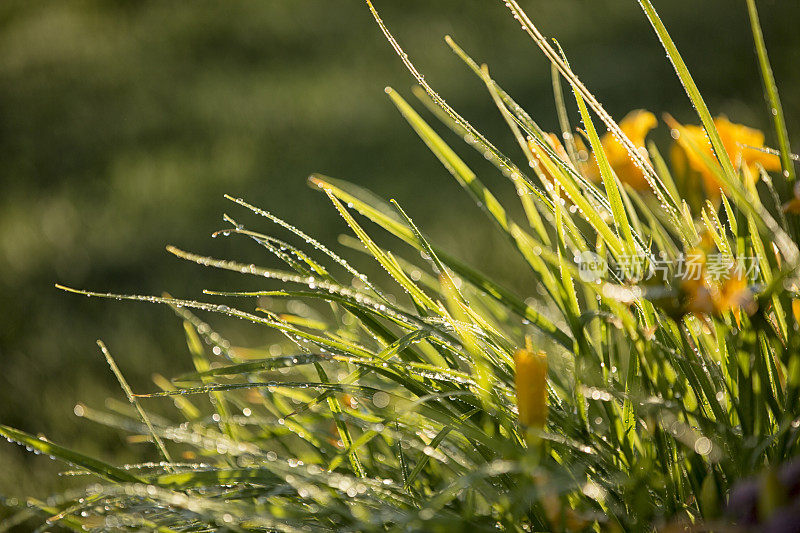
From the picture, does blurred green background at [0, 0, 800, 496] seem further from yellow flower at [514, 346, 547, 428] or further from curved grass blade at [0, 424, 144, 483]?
yellow flower at [514, 346, 547, 428]

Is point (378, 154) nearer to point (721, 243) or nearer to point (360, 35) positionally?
point (360, 35)

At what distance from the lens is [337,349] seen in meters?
0.70

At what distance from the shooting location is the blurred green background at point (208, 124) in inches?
66.5

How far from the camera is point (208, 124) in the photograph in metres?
2.72

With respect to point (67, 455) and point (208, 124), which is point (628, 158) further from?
point (208, 124)

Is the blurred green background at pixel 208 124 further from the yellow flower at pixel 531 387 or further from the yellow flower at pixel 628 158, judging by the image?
the yellow flower at pixel 531 387

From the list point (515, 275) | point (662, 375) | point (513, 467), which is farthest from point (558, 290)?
point (515, 275)

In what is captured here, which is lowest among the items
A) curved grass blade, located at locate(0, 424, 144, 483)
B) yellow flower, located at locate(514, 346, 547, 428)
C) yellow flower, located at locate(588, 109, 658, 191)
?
curved grass blade, located at locate(0, 424, 144, 483)

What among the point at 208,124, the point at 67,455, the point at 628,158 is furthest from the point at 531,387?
the point at 208,124

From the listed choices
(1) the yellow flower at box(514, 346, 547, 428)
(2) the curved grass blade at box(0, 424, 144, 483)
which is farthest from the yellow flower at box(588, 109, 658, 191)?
(2) the curved grass blade at box(0, 424, 144, 483)

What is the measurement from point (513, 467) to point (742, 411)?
0.76 ft

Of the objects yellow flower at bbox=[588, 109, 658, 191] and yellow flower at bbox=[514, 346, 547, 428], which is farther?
yellow flower at bbox=[588, 109, 658, 191]

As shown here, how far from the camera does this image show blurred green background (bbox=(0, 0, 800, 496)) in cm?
169

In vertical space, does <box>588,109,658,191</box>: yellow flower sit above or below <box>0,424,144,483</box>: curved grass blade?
above
